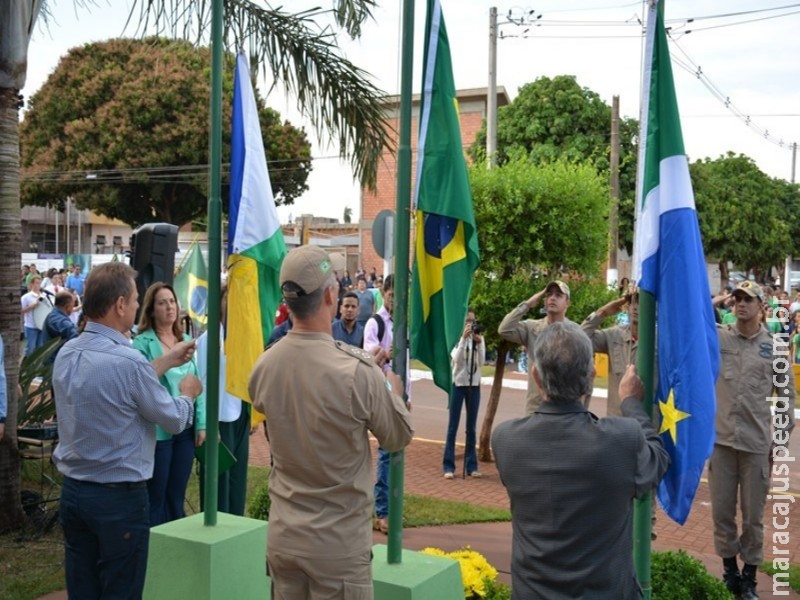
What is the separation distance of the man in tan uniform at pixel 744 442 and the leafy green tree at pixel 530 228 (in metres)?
3.38

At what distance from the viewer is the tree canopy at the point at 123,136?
112ft

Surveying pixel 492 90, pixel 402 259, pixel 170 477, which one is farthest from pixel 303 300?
pixel 492 90

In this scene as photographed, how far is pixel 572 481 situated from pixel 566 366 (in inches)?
15.2

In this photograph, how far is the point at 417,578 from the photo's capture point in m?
3.79

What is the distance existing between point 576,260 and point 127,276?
6158 mm

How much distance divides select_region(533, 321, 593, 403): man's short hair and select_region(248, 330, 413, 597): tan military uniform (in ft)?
2.02

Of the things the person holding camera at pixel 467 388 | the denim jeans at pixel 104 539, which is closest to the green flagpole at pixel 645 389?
the denim jeans at pixel 104 539

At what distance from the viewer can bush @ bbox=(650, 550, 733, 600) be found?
15.2 feet

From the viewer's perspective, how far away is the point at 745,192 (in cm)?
4297

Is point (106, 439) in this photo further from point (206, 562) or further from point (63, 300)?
point (63, 300)

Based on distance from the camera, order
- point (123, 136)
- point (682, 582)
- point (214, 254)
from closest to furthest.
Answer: point (214, 254) < point (682, 582) < point (123, 136)

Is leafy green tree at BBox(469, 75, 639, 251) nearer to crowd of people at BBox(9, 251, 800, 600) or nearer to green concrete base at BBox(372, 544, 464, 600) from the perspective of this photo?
green concrete base at BBox(372, 544, 464, 600)

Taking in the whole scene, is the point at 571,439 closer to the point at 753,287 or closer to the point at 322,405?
the point at 322,405

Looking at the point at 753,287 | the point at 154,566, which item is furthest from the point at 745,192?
the point at 154,566
